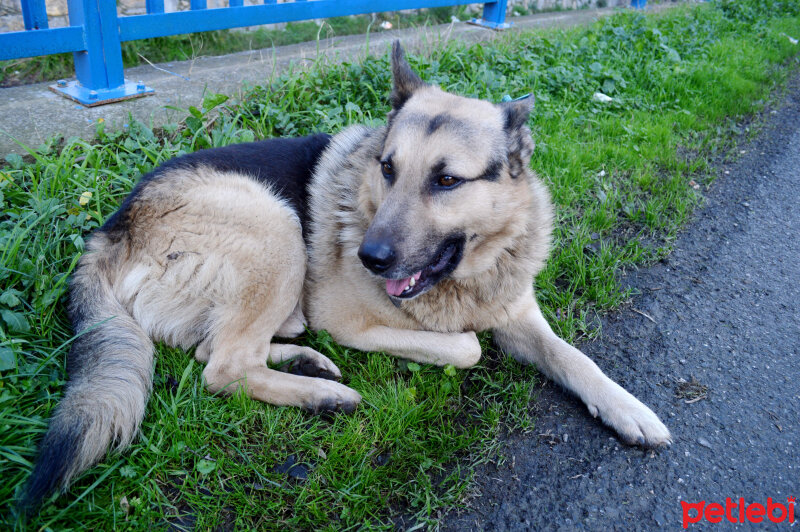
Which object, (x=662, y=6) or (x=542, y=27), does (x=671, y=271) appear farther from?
(x=662, y=6)

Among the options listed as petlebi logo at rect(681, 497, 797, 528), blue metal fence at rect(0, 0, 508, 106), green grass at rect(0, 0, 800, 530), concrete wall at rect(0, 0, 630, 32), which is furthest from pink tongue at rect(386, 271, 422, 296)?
concrete wall at rect(0, 0, 630, 32)

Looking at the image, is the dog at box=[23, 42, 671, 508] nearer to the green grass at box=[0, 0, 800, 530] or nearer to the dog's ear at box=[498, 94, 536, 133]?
the dog's ear at box=[498, 94, 536, 133]

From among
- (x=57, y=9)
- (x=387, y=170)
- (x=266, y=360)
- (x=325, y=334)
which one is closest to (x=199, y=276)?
(x=266, y=360)

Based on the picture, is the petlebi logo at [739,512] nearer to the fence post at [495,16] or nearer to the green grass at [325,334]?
the green grass at [325,334]

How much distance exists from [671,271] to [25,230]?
143 inches

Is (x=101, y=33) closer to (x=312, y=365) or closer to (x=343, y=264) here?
(x=343, y=264)

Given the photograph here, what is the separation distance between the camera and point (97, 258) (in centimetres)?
247

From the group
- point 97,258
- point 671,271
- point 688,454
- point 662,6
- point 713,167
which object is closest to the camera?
point 688,454

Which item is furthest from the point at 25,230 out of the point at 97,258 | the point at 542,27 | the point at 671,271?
the point at 542,27

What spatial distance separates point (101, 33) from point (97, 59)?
0.18m

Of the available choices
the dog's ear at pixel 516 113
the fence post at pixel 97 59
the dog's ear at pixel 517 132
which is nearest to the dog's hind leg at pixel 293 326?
the dog's ear at pixel 517 132

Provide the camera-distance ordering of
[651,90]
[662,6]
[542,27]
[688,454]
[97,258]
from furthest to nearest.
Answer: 1. [662,6]
2. [542,27]
3. [651,90]
4. [97,258]
5. [688,454]

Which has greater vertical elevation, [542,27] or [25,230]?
[542,27]

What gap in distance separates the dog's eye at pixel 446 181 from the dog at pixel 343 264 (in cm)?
1
